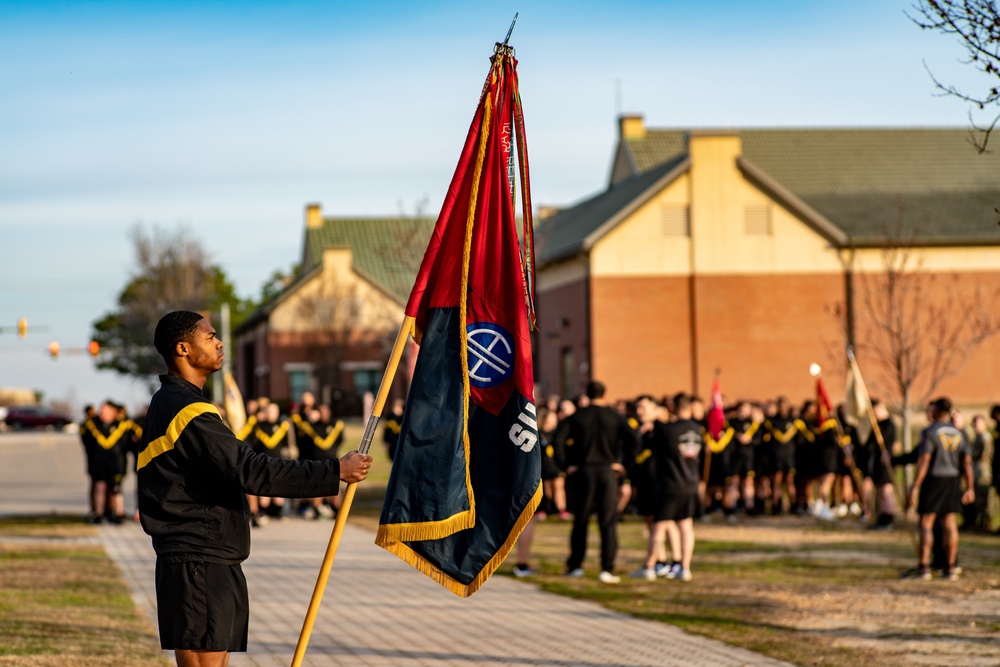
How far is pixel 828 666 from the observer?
10.2 m

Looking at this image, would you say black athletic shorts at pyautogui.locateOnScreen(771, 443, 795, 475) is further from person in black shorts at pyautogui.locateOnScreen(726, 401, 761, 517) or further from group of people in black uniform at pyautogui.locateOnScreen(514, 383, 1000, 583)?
person in black shorts at pyautogui.locateOnScreen(726, 401, 761, 517)

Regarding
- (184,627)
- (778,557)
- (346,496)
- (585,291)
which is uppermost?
(585,291)

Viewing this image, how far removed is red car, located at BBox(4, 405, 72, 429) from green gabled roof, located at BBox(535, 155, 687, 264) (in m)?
43.9

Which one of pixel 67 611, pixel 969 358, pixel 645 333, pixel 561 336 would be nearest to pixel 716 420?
pixel 67 611

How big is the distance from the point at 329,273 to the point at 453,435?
2344 inches

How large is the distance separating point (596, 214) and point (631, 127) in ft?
23.2

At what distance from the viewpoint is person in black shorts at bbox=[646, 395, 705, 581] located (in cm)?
1532

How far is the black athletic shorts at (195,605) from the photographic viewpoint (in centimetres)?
575

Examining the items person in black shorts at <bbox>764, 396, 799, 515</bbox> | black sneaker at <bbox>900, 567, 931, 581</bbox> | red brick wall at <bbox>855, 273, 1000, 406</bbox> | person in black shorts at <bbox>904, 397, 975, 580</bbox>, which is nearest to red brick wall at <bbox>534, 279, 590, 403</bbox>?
red brick wall at <bbox>855, 273, 1000, 406</bbox>

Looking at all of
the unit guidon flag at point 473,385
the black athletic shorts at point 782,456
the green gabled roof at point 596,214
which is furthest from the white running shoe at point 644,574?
the green gabled roof at point 596,214

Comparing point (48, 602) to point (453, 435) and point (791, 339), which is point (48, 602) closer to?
point (453, 435)

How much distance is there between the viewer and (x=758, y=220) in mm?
42688

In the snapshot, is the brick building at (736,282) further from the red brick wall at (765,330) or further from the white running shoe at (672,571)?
the white running shoe at (672,571)

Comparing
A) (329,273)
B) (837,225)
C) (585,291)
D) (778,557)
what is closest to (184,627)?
(778,557)
